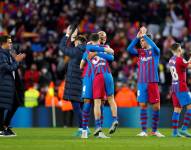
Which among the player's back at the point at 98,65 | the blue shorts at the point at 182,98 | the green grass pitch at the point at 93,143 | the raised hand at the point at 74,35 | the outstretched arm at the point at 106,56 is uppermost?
the raised hand at the point at 74,35

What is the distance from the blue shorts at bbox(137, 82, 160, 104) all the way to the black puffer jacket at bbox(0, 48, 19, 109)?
117 inches

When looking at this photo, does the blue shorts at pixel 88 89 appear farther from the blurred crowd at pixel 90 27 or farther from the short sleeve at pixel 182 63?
the blurred crowd at pixel 90 27

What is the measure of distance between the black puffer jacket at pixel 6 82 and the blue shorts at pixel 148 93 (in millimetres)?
2975

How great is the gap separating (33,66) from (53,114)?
3.18 metres

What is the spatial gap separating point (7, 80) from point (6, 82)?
5 centimetres

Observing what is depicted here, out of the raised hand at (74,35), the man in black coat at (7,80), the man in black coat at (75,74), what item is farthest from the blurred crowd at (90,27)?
the man in black coat at (7,80)

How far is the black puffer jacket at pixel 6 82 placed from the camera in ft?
62.0

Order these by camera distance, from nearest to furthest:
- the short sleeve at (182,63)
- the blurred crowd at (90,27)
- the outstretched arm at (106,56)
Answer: the outstretched arm at (106,56)
the short sleeve at (182,63)
the blurred crowd at (90,27)

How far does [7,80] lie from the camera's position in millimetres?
19016

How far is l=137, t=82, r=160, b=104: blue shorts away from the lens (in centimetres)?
1934

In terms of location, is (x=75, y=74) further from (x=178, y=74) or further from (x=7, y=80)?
(x=178, y=74)

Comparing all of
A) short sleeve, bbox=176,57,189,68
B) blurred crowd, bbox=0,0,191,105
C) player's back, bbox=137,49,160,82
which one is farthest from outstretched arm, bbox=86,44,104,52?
blurred crowd, bbox=0,0,191,105

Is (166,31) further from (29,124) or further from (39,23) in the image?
(29,124)

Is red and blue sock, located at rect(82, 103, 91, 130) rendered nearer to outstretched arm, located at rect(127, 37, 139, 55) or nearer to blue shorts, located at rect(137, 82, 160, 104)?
blue shorts, located at rect(137, 82, 160, 104)
